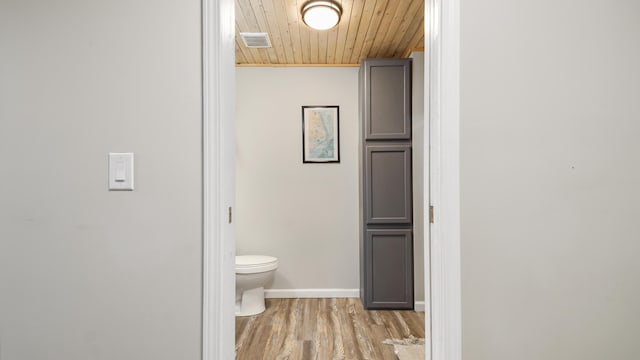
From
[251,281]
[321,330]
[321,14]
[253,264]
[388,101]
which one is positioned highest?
[321,14]

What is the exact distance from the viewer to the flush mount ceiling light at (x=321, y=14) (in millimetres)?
2469

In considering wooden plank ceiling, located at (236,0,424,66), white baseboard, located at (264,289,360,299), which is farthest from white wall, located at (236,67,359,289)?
wooden plank ceiling, located at (236,0,424,66)

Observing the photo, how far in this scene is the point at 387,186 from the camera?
3.39 metres

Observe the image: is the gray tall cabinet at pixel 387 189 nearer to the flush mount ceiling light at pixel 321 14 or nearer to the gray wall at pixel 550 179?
the flush mount ceiling light at pixel 321 14

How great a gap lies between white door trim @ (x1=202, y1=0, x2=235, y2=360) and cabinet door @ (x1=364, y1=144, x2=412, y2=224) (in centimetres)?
215

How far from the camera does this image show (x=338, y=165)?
3777mm

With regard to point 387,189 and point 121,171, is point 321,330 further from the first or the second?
point 121,171

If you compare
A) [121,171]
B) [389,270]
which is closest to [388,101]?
[389,270]

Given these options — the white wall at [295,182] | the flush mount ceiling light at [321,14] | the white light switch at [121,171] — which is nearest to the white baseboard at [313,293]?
the white wall at [295,182]

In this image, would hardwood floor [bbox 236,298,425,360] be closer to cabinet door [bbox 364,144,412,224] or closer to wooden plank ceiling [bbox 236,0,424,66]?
cabinet door [bbox 364,144,412,224]

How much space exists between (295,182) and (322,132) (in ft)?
1.77

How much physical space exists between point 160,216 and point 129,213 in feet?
0.34

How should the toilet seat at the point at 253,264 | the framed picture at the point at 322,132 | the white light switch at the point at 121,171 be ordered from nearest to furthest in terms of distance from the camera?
the white light switch at the point at 121,171 → the toilet seat at the point at 253,264 → the framed picture at the point at 322,132

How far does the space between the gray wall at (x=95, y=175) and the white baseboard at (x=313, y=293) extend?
2.54m
